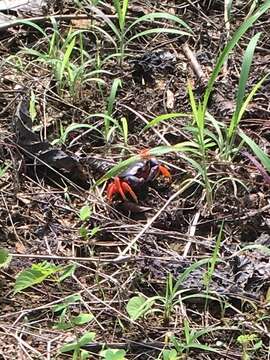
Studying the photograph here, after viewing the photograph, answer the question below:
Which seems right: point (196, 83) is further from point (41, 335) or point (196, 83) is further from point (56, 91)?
point (41, 335)

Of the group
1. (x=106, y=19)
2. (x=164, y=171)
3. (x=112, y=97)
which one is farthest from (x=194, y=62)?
(x=164, y=171)

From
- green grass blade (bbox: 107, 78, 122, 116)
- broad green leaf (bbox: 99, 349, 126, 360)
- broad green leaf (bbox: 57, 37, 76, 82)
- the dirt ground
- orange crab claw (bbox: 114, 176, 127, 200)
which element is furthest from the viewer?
broad green leaf (bbox: 57, 37, 76, 82)

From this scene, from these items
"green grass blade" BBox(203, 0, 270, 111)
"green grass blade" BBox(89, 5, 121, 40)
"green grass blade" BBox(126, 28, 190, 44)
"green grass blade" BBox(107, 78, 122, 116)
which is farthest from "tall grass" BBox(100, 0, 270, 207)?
"green grass blade" BBox(89, 5, 121, 40)

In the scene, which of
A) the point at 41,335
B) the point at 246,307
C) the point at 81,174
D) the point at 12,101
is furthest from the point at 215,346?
the point at 12,101

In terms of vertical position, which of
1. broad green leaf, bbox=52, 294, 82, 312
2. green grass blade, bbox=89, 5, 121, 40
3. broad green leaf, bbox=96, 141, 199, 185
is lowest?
broad green leaf, bbox=52, 294, 82, 312

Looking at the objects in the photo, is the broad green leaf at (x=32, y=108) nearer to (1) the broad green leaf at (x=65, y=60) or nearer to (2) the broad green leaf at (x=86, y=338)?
(1) the broad green leaf at (x=65, y=60)

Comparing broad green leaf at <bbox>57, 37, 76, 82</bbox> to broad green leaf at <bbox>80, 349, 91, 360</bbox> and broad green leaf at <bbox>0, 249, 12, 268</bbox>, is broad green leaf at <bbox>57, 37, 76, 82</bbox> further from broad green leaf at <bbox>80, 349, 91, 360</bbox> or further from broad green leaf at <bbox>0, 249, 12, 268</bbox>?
broad green leaf at <bbox>80, 349, 91, 360</bbox>

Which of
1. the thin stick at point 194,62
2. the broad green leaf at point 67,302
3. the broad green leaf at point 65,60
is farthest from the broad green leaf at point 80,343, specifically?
the thin stick at point 194,62

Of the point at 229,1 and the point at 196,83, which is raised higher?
the point at 229,1
